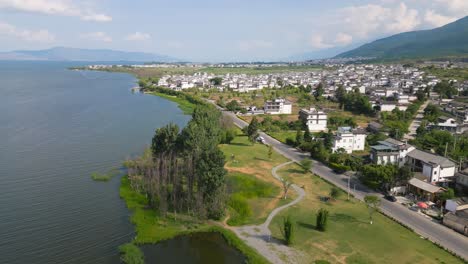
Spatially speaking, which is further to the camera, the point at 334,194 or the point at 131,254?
the point at 334,194

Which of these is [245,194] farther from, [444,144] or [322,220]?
[444,144]

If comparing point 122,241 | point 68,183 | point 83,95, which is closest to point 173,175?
point 122,241

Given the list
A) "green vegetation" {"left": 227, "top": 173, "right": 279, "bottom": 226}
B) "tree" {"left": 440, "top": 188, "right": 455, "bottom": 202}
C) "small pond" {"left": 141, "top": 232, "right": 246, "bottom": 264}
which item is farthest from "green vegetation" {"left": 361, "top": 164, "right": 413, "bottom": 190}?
"small pond" {"left": 141, "top": 232, "right": 246, "bottom": 264}

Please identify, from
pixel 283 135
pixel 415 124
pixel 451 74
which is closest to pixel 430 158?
pixel 283 135

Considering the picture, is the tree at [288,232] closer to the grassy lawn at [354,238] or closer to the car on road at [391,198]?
the grassy lawn at [354,238]

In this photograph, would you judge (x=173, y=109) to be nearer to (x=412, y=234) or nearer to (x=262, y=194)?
(x=262, y=194)

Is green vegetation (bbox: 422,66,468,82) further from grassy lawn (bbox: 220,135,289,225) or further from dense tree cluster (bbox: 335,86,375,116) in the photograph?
grassy lawn (bbox: 220,135,289,225)

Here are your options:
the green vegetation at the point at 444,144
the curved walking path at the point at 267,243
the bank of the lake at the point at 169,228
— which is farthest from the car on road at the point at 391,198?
the bank of the lake at the point at 169,228
